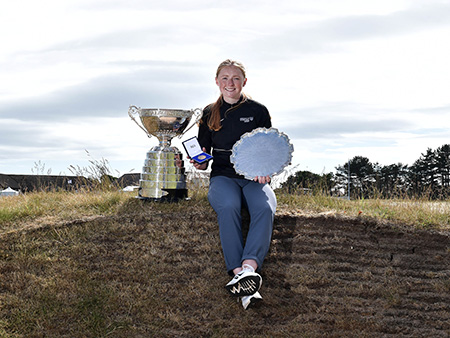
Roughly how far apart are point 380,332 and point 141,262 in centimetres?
257

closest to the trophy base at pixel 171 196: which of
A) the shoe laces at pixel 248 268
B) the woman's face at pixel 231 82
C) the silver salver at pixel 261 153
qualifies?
the silver salver at pixel 261 153

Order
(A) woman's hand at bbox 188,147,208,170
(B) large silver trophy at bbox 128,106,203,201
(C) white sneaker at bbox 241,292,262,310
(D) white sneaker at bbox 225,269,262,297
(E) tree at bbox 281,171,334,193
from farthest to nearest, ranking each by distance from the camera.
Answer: (E) tree at bbox 281,171,334,193
(B) large silver trophy at bbox 128,106,203,201
(A) woman's hand at bbox 188,147,208,170
(C) white sneaker at bbox 241,292,262,310
(D) white sneaker at bbox 225,269,262,297

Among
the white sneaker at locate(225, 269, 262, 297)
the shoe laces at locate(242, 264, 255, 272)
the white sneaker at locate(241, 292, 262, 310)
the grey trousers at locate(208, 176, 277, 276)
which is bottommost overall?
the white sneaker at locate(241, 292, 262, 310)

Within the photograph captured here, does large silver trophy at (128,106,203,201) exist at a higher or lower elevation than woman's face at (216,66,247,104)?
lower

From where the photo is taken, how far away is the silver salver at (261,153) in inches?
198

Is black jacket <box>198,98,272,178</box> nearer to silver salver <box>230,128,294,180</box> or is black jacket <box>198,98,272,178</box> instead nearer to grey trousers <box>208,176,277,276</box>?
silver salver <box>230,128,294,180</box>

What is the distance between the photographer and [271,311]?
4637mm

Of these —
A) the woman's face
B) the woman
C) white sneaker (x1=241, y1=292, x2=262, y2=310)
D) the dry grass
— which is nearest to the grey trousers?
the woman

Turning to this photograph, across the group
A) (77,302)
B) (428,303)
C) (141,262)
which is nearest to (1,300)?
(77,302)

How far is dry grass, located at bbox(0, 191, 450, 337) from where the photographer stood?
4496mm

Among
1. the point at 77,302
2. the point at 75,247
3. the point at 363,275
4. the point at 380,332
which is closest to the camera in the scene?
the point at 380,332

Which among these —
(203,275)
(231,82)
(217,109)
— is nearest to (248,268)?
(203,275)

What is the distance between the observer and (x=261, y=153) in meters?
5.10

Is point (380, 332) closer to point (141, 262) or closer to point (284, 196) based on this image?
point (141, 262)
